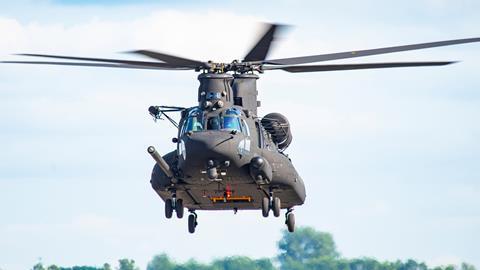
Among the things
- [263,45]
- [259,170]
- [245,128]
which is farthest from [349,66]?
[259,170]

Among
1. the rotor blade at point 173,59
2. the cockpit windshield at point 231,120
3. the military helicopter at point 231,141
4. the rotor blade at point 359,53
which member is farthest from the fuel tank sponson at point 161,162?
the rotor blade at point 359,53

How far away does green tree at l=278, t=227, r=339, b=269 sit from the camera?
2864 inches

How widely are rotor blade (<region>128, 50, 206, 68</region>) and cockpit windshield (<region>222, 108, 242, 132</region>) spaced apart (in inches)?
107

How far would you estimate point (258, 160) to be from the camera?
2076 inches

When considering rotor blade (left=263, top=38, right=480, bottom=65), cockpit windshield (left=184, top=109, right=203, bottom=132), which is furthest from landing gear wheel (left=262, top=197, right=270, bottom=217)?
rotor blade (left=263, top=38, right=480, bottom=65)

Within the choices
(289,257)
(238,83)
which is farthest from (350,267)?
(238,83)

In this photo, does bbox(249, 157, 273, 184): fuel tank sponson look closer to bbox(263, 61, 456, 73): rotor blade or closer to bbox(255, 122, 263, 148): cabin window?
bbox(255, 122, 263, 148): cabin window

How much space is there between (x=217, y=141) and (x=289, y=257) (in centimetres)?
2230

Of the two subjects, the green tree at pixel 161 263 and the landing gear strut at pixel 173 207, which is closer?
the landing gear strut at pixel 173 207

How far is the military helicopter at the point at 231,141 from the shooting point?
52.3 metres

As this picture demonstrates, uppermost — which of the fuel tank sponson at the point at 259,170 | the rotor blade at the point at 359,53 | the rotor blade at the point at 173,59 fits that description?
the rotor blade at the point at 173,59

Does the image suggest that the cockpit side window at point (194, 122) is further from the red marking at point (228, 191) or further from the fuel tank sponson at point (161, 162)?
the red marking at point (228, 191)

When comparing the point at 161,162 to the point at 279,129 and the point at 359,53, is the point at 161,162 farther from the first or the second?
the point at 359,53

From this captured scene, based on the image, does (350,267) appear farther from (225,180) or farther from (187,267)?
(225,180)
